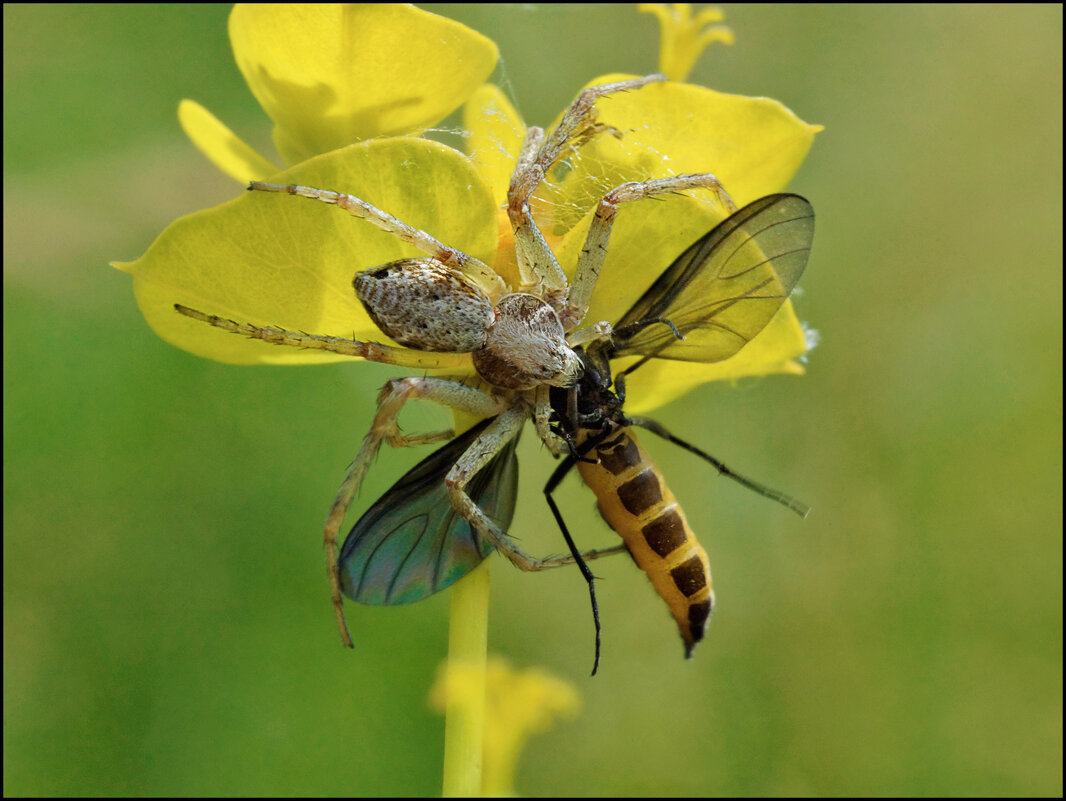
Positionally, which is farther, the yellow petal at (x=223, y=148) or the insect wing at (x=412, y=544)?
the yellow petal at (x=223, y=148)

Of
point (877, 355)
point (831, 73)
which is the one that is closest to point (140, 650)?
point (877, 355)

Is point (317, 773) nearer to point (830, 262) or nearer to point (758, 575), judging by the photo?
point (758, 575)

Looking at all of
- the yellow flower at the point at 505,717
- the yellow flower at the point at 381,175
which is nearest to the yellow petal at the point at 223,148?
the yellow flower at the point at 381,175

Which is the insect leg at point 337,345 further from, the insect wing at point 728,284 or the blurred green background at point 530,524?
the blurred green background at point 530,524

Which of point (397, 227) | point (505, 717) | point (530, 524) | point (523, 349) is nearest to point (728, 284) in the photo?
point (523, 349)

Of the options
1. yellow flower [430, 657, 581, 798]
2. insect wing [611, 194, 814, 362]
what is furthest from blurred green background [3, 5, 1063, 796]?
insect wing [611, 194, 814, 362]

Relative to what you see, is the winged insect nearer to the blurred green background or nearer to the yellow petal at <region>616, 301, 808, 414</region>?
the yellow petal at <region>616, 301, 808, 414</region>
